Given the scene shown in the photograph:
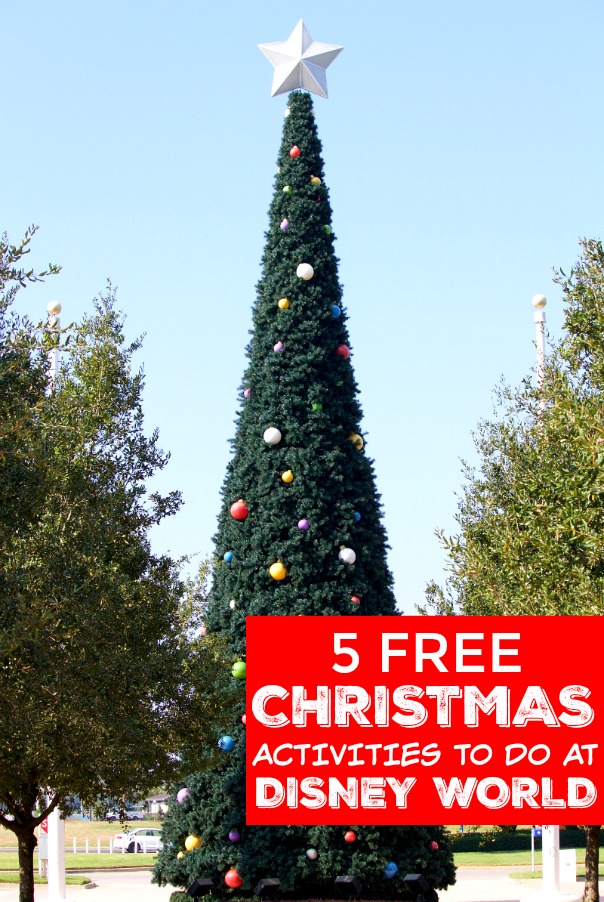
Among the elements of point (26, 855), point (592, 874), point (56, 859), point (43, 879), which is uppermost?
point (26, 855)

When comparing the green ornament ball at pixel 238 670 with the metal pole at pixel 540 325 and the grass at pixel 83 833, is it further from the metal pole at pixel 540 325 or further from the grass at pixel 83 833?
the grass at pixel 83 833

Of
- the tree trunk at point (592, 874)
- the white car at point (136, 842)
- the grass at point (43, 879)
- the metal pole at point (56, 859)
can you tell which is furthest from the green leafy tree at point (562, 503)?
the white car at point (136, 842)

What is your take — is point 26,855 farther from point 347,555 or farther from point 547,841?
point 547,841

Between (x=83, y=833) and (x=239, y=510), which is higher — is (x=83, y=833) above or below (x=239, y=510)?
below

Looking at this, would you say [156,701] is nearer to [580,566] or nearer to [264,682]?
[264,682]

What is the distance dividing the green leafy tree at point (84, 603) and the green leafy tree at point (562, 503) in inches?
211

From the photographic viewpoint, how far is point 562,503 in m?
19.2

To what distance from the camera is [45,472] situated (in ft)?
53.4

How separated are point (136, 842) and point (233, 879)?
29.7m

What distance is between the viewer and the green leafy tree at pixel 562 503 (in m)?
17.3

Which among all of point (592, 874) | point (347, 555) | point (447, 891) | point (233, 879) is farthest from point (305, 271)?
point (447, 891)

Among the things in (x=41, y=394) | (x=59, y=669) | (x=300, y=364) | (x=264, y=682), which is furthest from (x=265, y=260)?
(x=264, y=682)

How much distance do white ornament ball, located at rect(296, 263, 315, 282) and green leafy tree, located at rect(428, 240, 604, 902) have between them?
4.62m

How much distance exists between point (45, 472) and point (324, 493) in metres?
6.83
